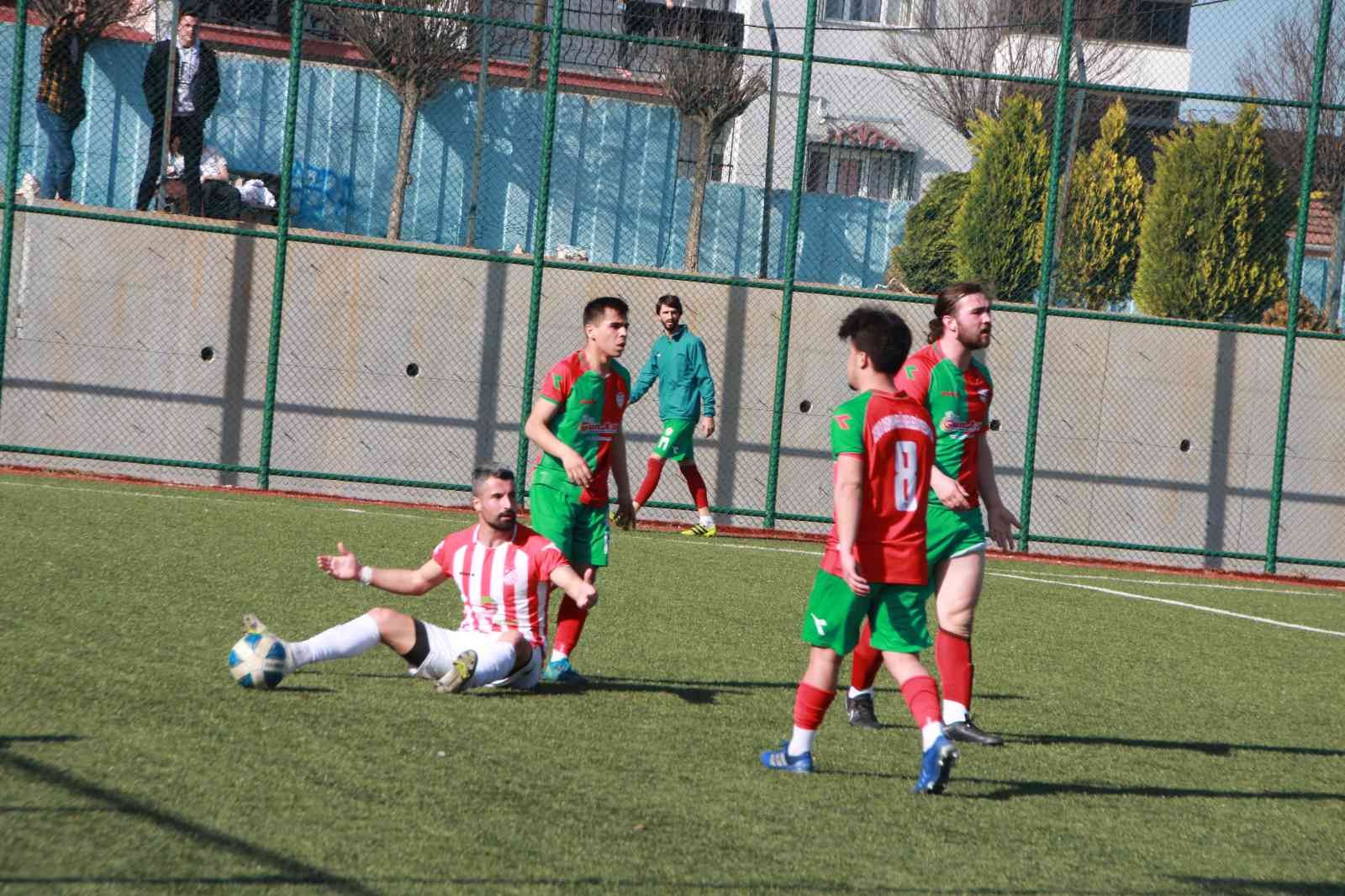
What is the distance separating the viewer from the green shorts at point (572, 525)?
22.4 ft

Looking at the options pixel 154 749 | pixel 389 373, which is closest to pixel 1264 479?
pixel 389 373

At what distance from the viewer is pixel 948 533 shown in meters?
6.09

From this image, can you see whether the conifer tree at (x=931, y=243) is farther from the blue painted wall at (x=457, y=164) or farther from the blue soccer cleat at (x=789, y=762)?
the blue soccer cleat at (x=789, y=762)

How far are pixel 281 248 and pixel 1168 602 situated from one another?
26.8 feet

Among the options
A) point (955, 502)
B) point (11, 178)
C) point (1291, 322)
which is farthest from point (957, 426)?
point (11, 178)

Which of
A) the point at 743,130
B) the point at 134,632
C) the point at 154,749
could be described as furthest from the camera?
the point at 743,130

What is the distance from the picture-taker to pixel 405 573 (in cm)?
621

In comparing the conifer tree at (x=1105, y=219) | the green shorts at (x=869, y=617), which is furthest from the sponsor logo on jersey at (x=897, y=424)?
the conifer tree at (x=1105, y=219)

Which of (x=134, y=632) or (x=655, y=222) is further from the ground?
(x=655, y=222)

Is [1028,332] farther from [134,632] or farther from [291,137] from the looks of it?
[134,632]

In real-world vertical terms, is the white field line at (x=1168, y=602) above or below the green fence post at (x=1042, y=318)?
below

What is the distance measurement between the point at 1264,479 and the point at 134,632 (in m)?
11.8

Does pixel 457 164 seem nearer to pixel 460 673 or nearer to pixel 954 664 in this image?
pixel 460 673

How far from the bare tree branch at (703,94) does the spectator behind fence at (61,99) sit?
5709 mm
